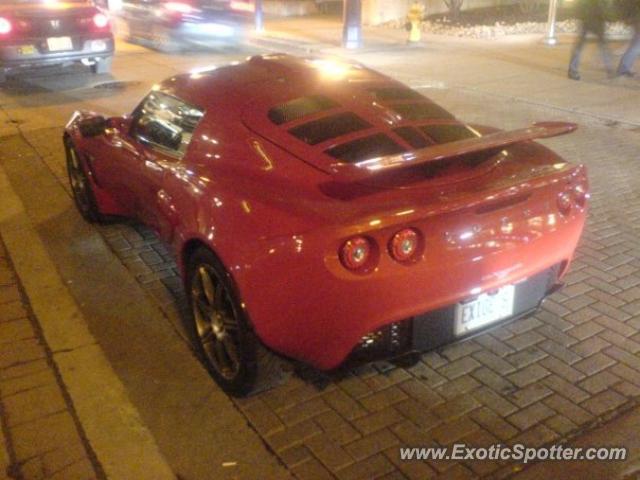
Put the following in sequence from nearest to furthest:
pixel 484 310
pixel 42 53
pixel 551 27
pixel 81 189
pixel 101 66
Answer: pixel 484 310 → pixel 81 189 → pixel 42 53 → pixel 101 66 → pixel 551 27

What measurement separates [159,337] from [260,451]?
1238 millimetres

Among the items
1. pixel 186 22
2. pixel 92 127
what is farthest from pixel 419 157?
pixel 186 22

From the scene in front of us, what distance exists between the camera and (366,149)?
3.61 m

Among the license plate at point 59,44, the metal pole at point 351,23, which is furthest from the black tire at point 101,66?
the metal pole at point 351,23

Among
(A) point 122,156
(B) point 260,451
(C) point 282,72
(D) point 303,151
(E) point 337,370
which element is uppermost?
(C) point 282,72

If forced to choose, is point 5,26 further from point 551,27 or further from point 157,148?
point 551,27

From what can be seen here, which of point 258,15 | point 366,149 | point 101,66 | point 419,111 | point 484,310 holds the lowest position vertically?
point 484,310

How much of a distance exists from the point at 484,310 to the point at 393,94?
1473 millimetres

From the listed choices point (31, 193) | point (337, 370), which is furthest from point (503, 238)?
point (31, 193)

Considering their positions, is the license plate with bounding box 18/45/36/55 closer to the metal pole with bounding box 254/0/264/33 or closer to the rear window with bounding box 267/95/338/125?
the rear window with bounding box 267/95/338/125

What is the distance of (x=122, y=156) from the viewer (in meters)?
4.73

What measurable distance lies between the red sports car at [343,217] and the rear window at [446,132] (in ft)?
0.04

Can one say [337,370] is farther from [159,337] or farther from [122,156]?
[122,156]

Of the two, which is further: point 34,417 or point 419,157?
point 34,417
